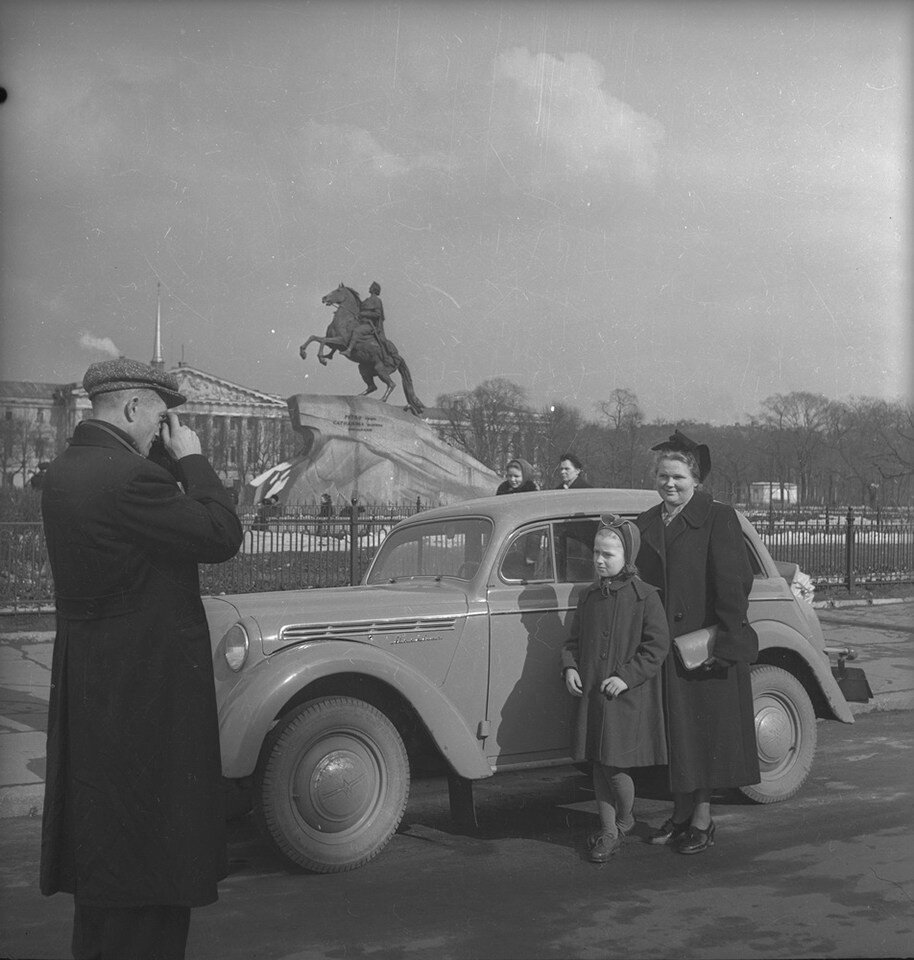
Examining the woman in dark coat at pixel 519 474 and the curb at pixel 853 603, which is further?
the curb at pixel 853 603

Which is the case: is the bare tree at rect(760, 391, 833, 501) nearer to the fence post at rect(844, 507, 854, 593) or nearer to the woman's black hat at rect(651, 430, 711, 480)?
the fence post at rect(844, 507, 854, 593)

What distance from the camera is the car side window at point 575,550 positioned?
5.70 m

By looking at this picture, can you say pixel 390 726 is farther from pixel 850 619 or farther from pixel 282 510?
pixel 282 510

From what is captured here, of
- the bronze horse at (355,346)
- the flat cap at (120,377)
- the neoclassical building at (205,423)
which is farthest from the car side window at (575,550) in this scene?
the neoclassical building at (205,423)

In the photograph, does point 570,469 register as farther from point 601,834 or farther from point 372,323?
point 372,323

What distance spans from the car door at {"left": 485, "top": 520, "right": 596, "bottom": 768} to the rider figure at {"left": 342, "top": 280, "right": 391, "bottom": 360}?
23.7 m

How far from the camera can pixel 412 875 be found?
188 inches

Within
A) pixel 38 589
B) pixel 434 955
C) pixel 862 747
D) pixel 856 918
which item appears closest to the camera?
pixel 434 955

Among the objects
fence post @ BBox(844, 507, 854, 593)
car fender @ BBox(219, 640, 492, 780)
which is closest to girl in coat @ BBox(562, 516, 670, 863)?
car fender @ BBox(219, 640, 492, 780)

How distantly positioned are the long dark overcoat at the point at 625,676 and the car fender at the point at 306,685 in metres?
0.54

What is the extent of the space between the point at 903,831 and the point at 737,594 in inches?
58.8

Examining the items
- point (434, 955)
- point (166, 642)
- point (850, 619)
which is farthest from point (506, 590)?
point (850, 619)

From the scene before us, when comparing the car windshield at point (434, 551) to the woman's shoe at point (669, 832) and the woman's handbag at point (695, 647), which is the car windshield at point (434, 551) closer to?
the woman's handbag at point (695, 647)

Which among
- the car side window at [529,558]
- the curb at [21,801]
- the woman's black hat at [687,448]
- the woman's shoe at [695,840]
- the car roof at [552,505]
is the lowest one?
the curb at [21,801]
